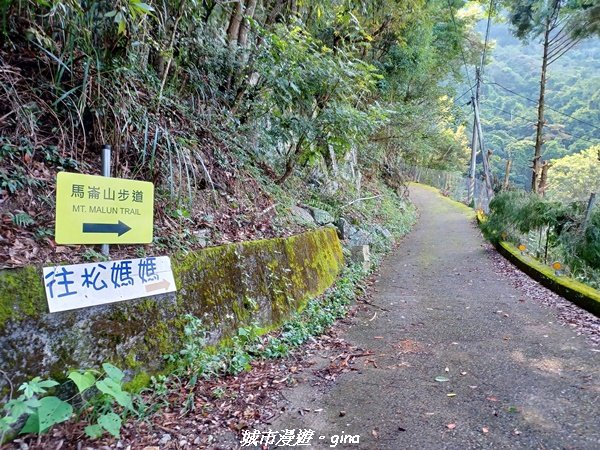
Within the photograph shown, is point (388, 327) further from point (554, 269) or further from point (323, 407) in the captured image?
point (554, 269)

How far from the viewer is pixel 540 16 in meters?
11.0

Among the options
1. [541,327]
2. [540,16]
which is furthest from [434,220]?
[541,327]

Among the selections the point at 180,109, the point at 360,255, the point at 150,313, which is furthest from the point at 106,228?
the point at 360,255

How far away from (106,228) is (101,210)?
134 millimetres

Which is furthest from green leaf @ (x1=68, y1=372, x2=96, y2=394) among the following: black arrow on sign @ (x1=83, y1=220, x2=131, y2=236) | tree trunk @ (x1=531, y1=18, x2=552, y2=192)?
tree trunk @ (x1=531, y1=18, x2=552, y2=192)

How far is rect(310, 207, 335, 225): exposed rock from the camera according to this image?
7.19 metres

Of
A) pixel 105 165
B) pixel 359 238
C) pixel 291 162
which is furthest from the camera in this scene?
pixel 359 238

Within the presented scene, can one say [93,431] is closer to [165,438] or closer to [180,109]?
[165,438]

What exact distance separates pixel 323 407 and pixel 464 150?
3115cm

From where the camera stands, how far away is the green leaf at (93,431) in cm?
205

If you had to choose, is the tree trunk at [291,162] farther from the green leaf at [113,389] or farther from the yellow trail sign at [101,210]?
the green leaf at [113,389]

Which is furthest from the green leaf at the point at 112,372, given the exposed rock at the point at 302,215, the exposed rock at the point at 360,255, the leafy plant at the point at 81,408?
the exposed rock at the point at 360,255

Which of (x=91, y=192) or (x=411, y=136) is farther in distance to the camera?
(x=411, y=136)

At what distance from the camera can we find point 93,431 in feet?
6.79
